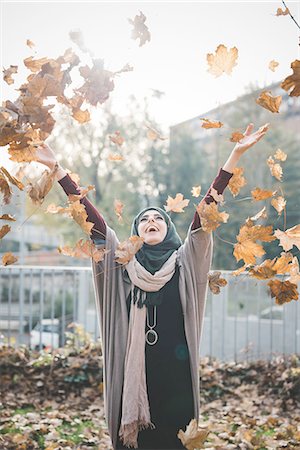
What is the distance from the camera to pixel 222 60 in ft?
6.25

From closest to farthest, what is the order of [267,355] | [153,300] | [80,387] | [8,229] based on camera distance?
[8,229] → [153,300] → [80,387] → [267,355]

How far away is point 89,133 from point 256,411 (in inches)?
576

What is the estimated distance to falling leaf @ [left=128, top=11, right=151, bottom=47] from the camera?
1961 mm

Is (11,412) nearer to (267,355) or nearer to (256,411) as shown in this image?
(256,411)

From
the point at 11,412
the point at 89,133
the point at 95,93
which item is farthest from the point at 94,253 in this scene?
the point at 89,133

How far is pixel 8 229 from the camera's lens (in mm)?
1909

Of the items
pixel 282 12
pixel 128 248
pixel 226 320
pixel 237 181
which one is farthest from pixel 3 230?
pixel 226 320

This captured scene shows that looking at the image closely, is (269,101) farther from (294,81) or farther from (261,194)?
(261,194)

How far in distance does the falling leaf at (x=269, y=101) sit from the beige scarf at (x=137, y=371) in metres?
0.98

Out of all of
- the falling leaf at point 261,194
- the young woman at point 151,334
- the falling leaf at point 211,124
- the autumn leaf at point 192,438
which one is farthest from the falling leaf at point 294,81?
the autumn leaf at point 192,438

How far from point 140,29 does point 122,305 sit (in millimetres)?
Answer: 1242

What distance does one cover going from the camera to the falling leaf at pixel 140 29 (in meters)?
1.96

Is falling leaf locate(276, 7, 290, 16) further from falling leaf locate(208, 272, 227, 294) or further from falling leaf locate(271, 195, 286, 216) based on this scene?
falling leaf locate(208, 272, 227, 294)

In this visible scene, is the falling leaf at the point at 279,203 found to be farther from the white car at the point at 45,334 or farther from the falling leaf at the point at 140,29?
the white car at the point at 45,334
